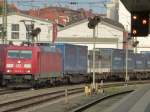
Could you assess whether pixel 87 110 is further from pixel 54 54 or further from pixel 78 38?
pixel 78 38

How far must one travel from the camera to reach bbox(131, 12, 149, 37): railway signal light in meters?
18.8

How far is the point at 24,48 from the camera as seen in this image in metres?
42.0

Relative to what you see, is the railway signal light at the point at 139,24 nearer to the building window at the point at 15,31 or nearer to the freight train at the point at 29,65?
the freight train at the point at 29,65

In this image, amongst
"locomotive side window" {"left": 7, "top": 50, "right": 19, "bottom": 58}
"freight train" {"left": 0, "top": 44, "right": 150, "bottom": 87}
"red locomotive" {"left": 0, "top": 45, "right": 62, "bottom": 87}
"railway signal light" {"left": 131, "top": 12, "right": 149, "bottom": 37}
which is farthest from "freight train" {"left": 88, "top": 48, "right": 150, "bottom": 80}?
"railway signal light" {"left": 131, "top": 12, "right": 149, "bottom": 37}

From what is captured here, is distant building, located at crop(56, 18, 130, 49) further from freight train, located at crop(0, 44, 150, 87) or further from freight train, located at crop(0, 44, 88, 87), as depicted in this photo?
freight train, located at crop(0, 44, 88, 87)

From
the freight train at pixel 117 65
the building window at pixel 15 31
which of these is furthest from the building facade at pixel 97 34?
the freight train at pixel 117 65

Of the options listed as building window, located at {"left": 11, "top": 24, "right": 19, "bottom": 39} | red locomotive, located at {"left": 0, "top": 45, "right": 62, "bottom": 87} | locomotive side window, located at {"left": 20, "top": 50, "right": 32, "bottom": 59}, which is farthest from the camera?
building window, located at {"left": 11, "top": 24, "right": 19, "bottom": 39}

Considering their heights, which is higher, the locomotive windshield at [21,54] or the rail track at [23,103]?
the locomotive windshield at [21,54]

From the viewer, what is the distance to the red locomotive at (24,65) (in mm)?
40906

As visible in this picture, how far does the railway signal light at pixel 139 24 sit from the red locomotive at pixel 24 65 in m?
22.4

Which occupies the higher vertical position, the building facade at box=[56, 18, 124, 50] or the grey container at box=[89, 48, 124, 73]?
the building facade at box=[56, 18, 124, 50]

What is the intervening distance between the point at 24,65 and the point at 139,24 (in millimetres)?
23371

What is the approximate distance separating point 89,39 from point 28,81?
2345 inches

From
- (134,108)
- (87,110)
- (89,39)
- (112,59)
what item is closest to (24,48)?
(87,110)
